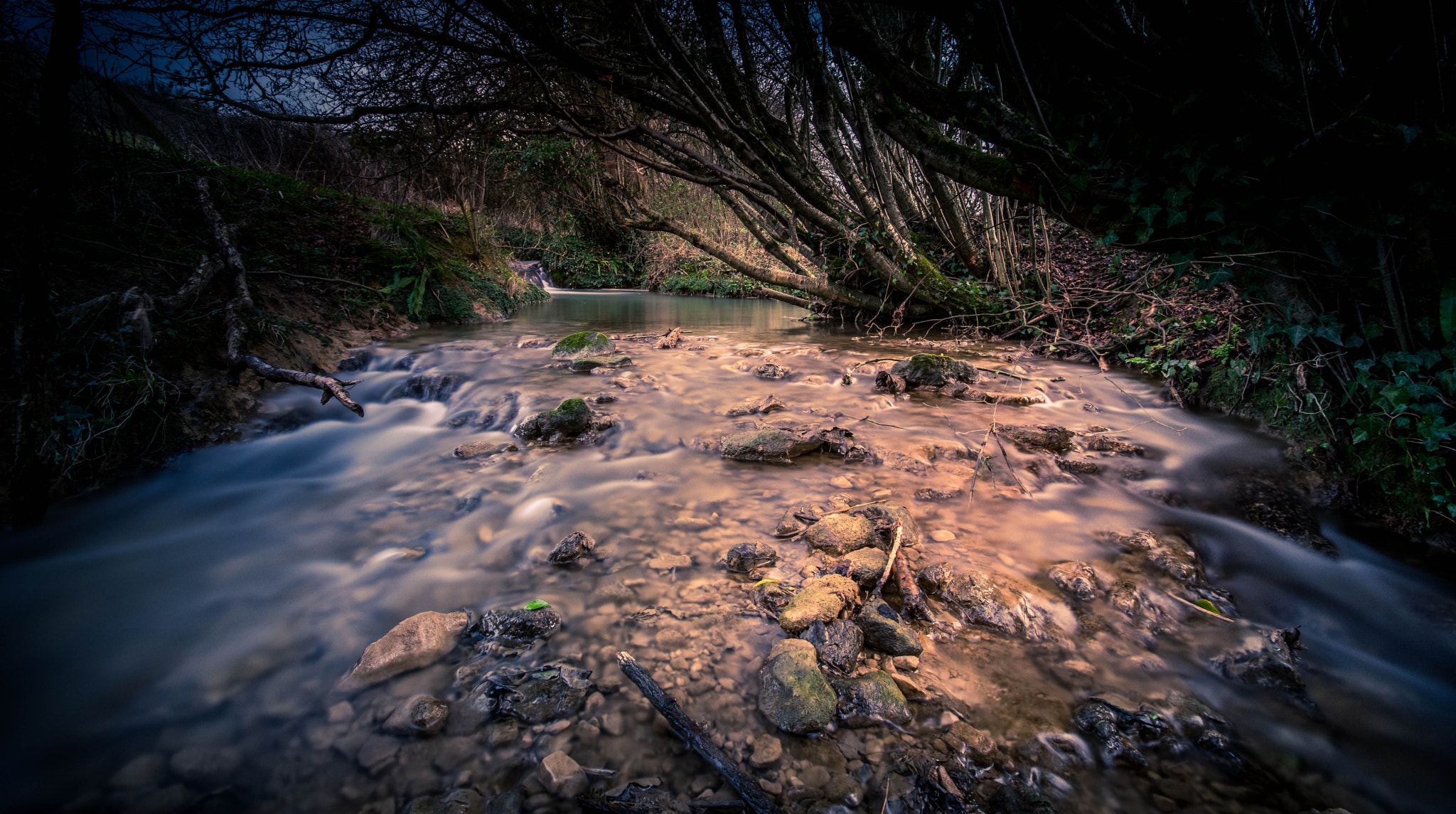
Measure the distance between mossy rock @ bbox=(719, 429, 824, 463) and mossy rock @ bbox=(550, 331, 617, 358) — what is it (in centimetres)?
355

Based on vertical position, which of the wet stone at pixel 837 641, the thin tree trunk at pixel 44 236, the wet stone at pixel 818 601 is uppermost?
the thin tree trunk at pixel 44 236

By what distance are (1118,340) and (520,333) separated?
28.0 ft

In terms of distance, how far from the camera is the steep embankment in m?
2.88

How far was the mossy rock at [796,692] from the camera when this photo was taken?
4.48 feet

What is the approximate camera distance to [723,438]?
3.56 meters

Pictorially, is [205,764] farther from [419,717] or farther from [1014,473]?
[1014,473]

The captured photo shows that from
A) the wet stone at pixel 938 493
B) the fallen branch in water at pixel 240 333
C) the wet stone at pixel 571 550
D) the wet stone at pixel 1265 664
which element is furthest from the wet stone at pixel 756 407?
the wet stone at pixel 1265 664

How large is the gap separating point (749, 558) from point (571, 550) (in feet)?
2.65

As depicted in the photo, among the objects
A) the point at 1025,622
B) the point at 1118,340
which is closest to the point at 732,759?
the point at 1025,622

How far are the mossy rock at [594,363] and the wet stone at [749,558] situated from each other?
4142 mm

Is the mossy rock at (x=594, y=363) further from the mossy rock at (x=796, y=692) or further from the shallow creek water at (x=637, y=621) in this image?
the mossy rock at (x=796, y=692)

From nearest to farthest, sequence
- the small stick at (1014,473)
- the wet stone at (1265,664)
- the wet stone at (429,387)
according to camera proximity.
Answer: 1. the wet stone at (1265,664)
2. the small stick at (1014,473)
3. the wet stone at (429,387)

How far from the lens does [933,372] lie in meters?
4.89

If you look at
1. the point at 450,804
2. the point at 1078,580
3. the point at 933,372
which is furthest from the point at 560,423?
the point at 933,372
